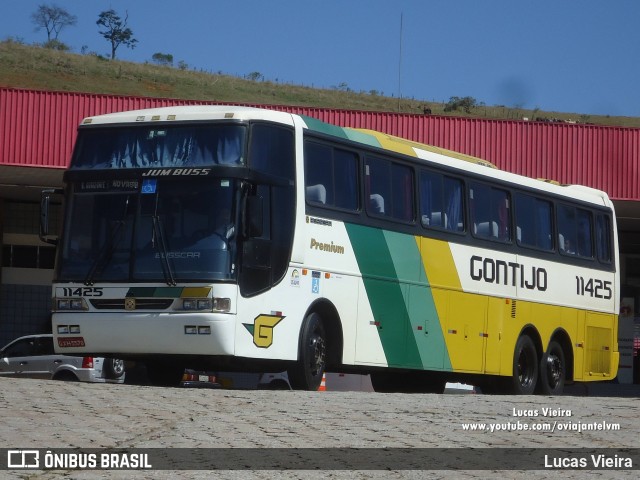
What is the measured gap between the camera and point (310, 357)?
16.7 metres

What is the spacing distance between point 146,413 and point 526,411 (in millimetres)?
3649

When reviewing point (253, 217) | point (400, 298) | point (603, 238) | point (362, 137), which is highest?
point (362, 137)

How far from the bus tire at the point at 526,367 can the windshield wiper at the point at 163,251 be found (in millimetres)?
7603

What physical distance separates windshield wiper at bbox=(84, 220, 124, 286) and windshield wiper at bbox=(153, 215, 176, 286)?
0.51 meters

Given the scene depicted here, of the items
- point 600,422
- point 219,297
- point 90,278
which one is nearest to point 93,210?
point 90,278

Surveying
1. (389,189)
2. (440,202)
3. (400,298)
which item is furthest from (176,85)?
(400,298)

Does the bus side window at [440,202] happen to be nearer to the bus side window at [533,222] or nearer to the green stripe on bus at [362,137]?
the green stripe on bus at [362,137]

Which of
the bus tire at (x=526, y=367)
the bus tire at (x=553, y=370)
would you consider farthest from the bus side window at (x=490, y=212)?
the bus tire at (x=553, y=370)

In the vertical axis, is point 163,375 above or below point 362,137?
below

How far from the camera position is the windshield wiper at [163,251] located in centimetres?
1584

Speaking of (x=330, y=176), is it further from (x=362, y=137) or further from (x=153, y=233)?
(x=153, y=233)

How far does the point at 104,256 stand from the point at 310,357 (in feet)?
9.02

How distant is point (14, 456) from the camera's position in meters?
8.85

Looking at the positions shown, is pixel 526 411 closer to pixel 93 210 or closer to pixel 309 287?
pixel 309 287
